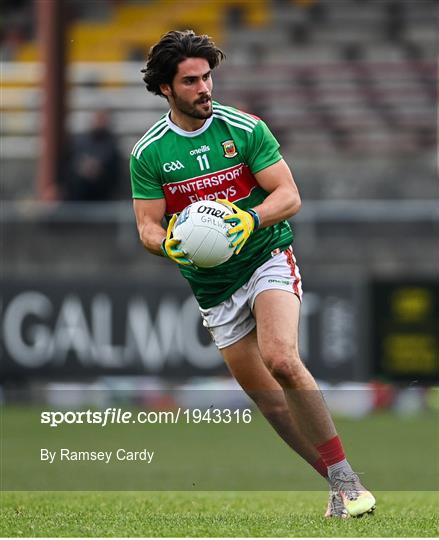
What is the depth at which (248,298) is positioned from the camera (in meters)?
6.65

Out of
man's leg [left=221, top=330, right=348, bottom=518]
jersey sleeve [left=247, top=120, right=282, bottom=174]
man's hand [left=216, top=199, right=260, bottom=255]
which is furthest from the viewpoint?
man's leg [left=221, top=330, right=348, bottom=518]

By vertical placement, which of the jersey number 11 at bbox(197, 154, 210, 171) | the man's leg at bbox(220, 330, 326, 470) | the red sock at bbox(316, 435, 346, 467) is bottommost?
the red sock at bbox(316, 435, 346, 467)

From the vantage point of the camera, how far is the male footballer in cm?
634

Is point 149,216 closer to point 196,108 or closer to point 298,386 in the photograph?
point 196,108

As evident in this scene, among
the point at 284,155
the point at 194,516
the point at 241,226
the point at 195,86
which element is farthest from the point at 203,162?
the point at 284,155

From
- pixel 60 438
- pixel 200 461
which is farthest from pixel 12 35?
pixel 60 438

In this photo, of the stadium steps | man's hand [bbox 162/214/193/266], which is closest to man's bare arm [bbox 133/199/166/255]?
man's hand [bbox 162/214/193/266]

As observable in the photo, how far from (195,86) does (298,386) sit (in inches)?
59.3

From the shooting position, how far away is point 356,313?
1575cm

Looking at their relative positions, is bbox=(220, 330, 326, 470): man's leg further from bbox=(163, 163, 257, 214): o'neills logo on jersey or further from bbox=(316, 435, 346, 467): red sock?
bbox=(163, 163, 257, 214): o'neills logo on jersey

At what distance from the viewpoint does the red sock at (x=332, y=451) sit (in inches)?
252

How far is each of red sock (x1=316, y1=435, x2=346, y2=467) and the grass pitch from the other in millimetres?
295

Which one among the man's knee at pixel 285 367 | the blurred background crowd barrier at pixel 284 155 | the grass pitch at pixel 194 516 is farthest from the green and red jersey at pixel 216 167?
the blurred background crowd barrier at pixel 284 155

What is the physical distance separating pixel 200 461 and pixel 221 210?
5.30 metres
